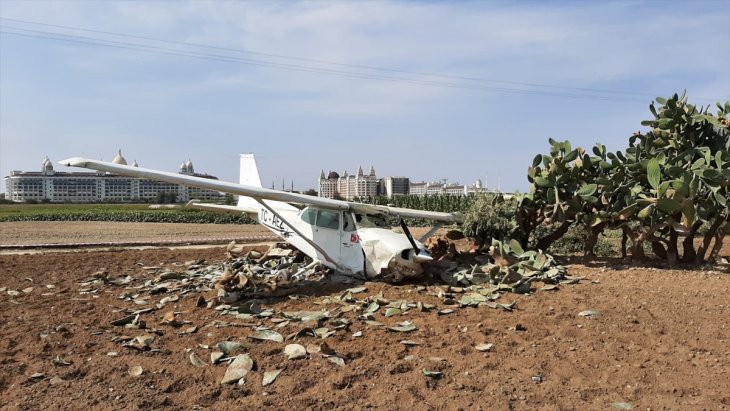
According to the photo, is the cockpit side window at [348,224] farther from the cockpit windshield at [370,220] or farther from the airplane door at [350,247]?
the cockpit windshield at [370,220]

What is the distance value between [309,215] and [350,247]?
1.51 metres

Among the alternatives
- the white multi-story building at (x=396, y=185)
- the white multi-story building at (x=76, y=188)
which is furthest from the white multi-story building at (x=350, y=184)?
the white multi-story building at (x=76, y=188)

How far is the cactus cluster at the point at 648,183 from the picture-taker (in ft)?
32.9

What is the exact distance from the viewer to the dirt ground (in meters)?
4.93

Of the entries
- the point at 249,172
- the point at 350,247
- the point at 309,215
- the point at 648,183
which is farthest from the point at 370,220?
the point at 249,172

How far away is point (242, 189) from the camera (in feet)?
31.6

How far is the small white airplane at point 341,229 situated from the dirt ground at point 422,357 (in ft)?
2.33

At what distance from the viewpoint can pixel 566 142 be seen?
11508 millimetres

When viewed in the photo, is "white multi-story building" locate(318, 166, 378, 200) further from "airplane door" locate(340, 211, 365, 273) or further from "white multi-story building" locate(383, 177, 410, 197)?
"airplane door" locate(340, 211, 365, 273)

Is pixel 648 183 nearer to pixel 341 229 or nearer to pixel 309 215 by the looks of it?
pixel 341 229

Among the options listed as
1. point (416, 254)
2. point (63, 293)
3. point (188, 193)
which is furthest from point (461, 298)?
point (188, 193)

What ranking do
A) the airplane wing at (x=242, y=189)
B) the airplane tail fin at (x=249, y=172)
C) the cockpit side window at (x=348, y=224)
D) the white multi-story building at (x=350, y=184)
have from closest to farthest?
the airplane wing at (x=242, y=189), the cockpit side window at (x=348, y=224), the airplane tail fin at (x=249, y=172), the white multi-story building at (x=350, y=184)

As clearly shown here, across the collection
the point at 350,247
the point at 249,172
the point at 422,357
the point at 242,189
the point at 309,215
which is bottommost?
the point at 422,357

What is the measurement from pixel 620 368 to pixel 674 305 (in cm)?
293
